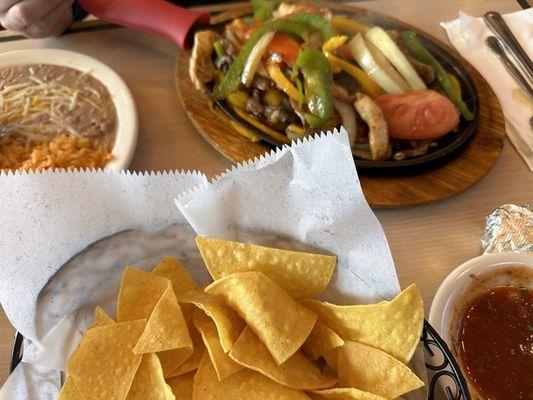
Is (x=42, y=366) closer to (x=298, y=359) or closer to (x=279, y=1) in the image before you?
(x=298, y=359)

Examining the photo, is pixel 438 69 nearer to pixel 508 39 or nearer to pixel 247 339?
pixel 508 39

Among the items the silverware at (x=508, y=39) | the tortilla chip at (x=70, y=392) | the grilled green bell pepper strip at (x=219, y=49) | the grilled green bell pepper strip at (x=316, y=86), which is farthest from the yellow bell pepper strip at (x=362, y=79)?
the tortilla chip at (x=70, y=392)

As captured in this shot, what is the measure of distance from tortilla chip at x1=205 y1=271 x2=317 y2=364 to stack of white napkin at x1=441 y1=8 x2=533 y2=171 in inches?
40.2

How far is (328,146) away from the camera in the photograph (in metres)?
0.84

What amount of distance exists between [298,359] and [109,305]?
1.26 feet

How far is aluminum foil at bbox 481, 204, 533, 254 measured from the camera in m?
1.22

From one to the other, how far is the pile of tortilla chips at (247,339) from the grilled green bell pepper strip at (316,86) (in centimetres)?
61

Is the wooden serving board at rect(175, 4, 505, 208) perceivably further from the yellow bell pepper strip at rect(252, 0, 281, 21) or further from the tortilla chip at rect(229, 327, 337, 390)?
the tortilla chip at rect(229, 327, 337, 390)

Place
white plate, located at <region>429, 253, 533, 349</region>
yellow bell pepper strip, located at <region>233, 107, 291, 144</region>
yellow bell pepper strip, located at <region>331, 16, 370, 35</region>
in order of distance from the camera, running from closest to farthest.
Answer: white plate, located at <region>429, 253, 533, 349</region>
yellow bell pepper strip, located at <region>233, 107, 291, 144</region>
yellow bell pepper strip, located at <region>331, 16, 370, 35</region>

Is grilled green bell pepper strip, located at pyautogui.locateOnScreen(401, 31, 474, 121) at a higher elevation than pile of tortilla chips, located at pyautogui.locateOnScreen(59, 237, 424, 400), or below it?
higher

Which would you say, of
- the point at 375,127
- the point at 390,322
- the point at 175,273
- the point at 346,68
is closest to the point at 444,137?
the point at 375,127

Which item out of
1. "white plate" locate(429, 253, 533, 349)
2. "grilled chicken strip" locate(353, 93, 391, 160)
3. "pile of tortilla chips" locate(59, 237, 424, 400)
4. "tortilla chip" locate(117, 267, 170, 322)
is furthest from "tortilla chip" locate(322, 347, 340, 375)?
"grilled chicken strip" locate(353, 93, 391, 160)

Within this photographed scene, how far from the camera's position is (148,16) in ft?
5.45

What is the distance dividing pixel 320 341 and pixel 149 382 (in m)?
0.31
